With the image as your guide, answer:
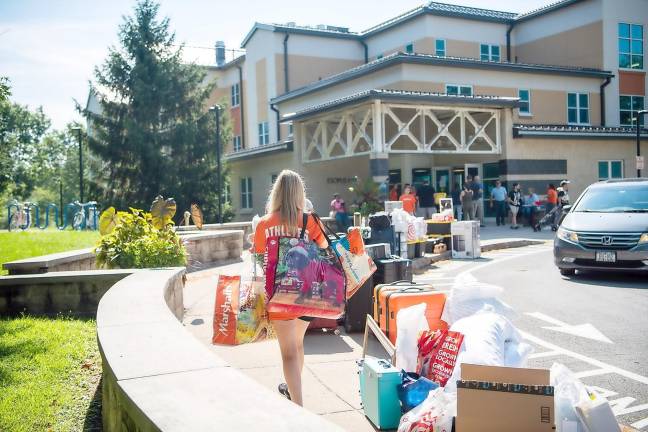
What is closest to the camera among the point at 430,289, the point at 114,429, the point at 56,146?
the point at 114,429

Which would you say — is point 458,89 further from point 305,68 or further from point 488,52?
point 305,68

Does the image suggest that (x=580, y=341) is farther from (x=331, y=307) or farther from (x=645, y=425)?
(x=331, y=307)

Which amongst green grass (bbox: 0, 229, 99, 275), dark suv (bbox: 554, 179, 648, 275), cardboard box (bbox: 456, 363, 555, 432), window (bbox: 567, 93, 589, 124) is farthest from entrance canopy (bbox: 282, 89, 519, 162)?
cardboard box (bbox: 456, 363, 555, 432)

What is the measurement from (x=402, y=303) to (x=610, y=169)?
25428mm

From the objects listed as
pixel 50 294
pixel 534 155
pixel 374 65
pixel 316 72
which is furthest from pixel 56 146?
pixel 50 294

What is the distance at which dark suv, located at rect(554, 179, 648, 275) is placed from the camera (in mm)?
10500

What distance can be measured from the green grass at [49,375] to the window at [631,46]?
3304cm

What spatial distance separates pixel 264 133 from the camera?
127 ft

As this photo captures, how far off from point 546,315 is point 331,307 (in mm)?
5292

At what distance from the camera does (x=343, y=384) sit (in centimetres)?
529

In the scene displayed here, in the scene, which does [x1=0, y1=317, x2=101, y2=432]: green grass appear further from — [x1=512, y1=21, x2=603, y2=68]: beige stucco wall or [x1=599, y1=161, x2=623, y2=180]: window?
[x1=512, y1=21, x2=603, y2=68]: beige stucco wall

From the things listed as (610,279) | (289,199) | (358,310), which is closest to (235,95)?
(610,279)

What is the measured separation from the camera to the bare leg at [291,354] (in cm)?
432

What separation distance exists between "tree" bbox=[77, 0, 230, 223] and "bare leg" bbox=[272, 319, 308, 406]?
1043 inches
